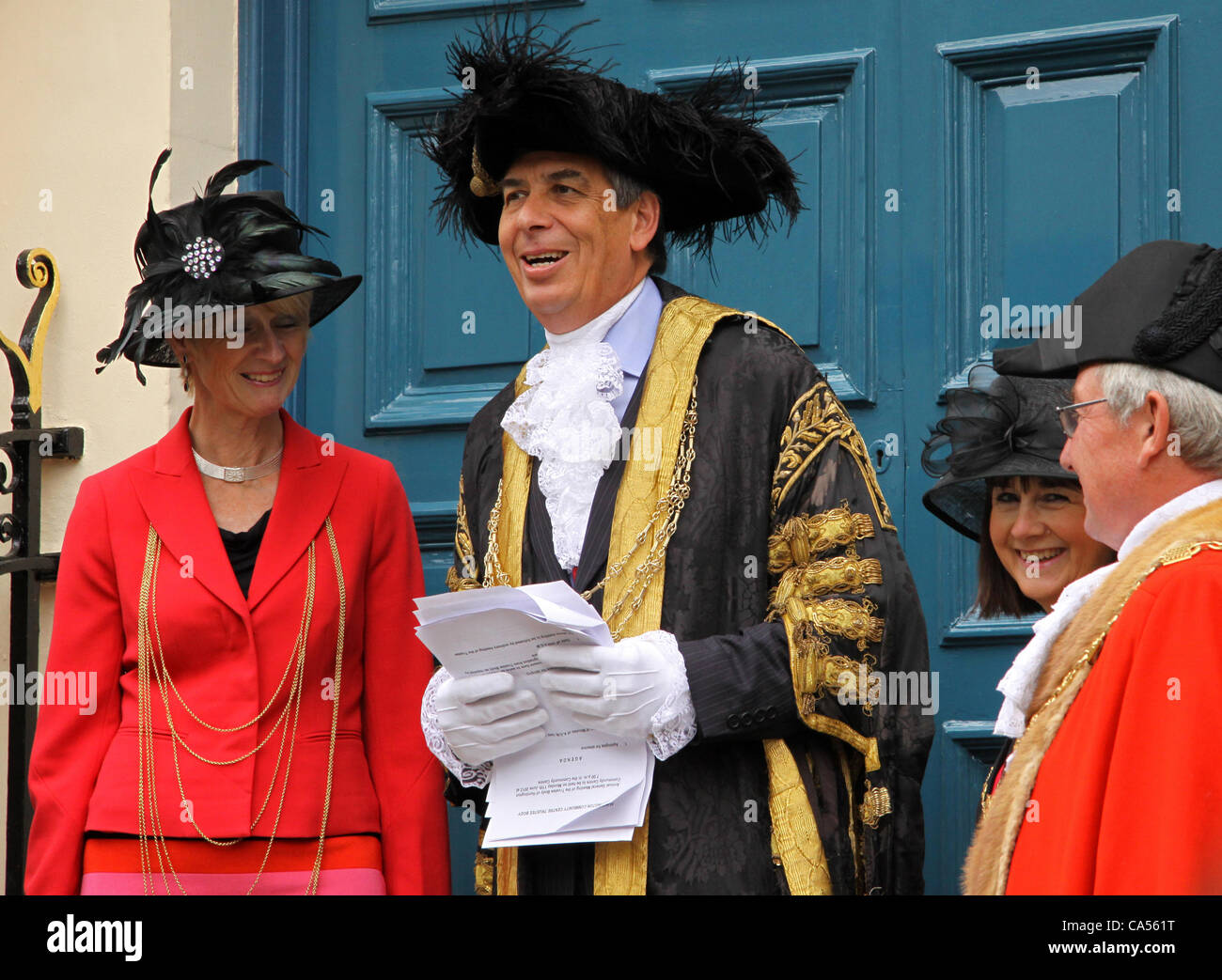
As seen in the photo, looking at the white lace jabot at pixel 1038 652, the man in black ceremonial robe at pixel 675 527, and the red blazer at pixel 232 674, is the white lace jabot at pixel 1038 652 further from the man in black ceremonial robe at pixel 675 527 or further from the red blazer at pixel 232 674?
the red blazer at pixel 232 674

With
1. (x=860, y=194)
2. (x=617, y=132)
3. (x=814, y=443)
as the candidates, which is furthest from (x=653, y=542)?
(x=860, y=194)

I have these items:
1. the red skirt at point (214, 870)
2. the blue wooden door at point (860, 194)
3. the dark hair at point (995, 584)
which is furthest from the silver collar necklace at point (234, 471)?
the dark hair at point (995, 584)

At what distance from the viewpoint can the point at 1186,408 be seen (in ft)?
8.11

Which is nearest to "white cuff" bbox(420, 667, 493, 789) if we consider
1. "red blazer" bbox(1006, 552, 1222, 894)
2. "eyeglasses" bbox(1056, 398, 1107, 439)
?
"red blazer" bbox(1006, 552, 1222, 894)

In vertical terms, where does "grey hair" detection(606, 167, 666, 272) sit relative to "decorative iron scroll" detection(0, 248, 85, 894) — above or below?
above

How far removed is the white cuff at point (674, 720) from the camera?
2936 millimetres

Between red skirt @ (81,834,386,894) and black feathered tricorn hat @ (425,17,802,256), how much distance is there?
53.9 inches

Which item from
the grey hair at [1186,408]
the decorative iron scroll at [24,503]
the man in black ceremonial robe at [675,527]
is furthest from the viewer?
the decorative iron scroll at [24,503]

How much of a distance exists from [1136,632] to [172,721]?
1819 mm

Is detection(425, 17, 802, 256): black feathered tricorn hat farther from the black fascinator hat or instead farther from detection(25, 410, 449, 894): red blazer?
detection(25, 410, 449, 894): red blazer

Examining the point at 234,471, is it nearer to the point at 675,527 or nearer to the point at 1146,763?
the point at 675,527

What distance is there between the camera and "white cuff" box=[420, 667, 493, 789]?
10.3 ft

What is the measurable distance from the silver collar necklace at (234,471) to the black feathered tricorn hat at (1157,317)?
1.60 meters

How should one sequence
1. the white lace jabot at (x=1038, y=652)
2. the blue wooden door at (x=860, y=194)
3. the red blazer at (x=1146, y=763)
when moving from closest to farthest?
1. the red blazer at (x=1146, y=763)
2. the white lace jabot at (x=1038, y=652)
3. the blue wooden door at (x=860, y=194)
